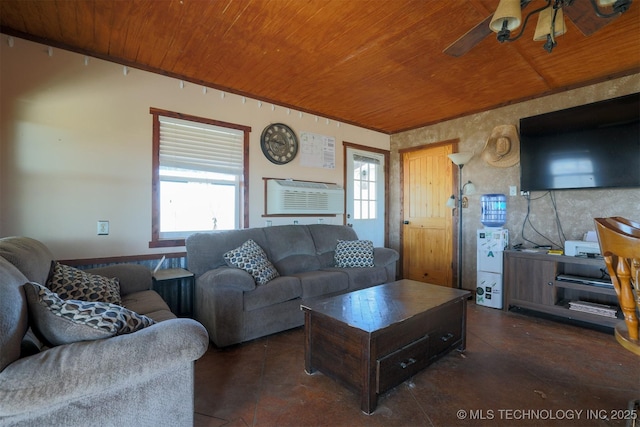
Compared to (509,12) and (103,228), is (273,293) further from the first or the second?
(509,12)

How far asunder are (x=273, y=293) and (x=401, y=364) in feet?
3.94

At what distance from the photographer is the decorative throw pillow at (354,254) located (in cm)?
339

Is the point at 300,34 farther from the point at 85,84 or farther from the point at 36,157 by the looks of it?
the point at 36,157

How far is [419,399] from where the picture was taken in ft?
5.59

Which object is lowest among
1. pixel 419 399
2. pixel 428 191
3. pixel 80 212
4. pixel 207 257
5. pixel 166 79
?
pixel 419 399

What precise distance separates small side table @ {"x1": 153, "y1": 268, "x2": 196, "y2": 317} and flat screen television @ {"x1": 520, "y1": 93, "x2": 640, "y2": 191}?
3.88 m

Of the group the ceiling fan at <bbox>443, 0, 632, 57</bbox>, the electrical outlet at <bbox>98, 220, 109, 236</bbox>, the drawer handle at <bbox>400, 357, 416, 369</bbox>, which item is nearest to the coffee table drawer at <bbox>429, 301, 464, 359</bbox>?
the drawer handle at <bbox>400, 357, 416, 369</bbox>

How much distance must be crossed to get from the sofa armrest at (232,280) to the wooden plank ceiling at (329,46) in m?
1.89

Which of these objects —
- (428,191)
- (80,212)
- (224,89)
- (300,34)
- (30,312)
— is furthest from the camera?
(428,191)

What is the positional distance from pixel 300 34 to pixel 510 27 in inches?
56.8

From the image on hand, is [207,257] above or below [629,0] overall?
below

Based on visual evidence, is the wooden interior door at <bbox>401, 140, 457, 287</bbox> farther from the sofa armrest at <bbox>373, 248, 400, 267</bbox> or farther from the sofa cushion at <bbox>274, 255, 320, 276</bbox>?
the sofa cushion at <bbox>274, 255, 320, 276</bbox>

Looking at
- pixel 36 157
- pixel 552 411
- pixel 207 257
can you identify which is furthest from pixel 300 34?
pixel 552 411

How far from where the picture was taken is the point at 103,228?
8.52 ft
